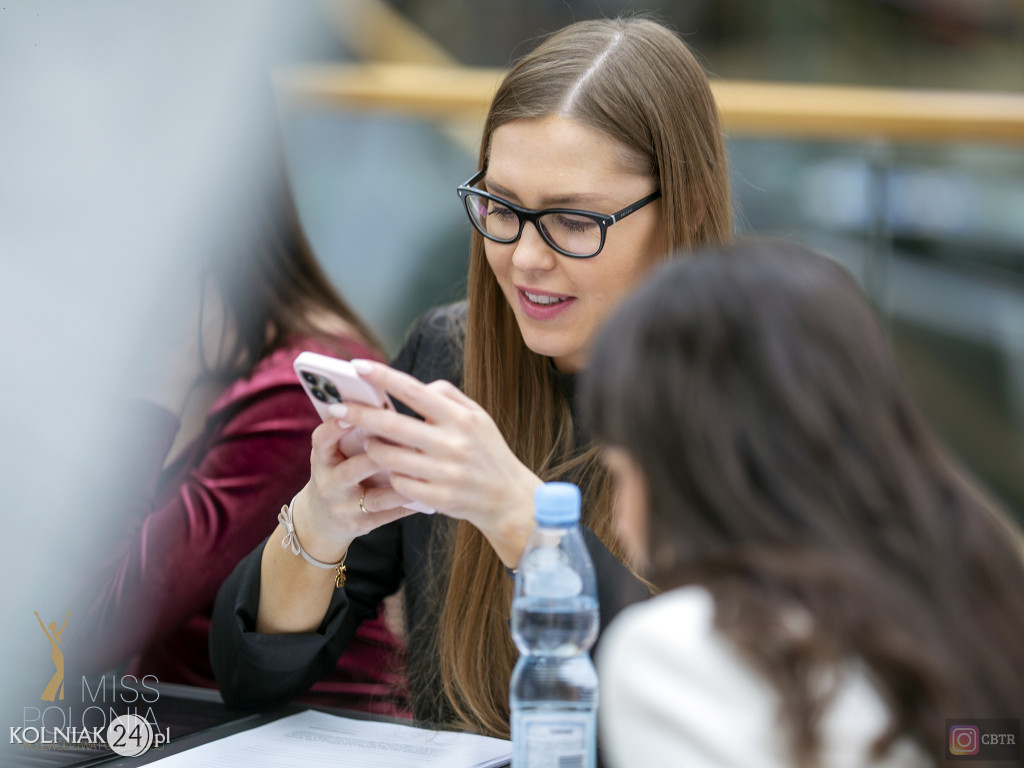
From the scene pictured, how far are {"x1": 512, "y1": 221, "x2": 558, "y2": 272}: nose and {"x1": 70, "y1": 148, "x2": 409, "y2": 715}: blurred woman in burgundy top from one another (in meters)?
0.44

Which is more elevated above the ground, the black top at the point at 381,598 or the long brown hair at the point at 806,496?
the long brown hair at the point at 806,496

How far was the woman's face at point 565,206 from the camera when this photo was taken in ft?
4.40

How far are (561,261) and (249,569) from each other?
1.97 feet

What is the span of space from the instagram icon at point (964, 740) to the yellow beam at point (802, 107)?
244cm

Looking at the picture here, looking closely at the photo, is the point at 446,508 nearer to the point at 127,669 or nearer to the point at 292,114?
the point at 127,669

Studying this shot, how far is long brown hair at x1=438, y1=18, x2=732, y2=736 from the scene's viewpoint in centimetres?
135

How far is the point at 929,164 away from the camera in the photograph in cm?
305

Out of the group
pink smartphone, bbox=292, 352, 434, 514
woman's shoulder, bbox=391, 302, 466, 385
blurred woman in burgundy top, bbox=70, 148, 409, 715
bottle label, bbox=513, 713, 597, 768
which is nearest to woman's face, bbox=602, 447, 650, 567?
bottle label, bbox=513, 713, 597, 768

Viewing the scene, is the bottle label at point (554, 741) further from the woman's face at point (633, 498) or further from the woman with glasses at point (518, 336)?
the woman with glasses at point (518, 336)

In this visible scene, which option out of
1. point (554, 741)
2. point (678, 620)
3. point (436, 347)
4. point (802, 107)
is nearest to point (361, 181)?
point (802, 107)

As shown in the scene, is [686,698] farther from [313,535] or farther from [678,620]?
[313,535]

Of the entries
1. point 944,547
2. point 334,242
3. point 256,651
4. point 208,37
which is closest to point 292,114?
point 334,242

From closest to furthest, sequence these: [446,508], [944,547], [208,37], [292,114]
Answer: [944,547] → [446,508] → [208,37] → [292,114]

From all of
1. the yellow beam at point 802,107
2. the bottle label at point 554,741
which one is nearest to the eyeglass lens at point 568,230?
the bottle label at point 554,741
